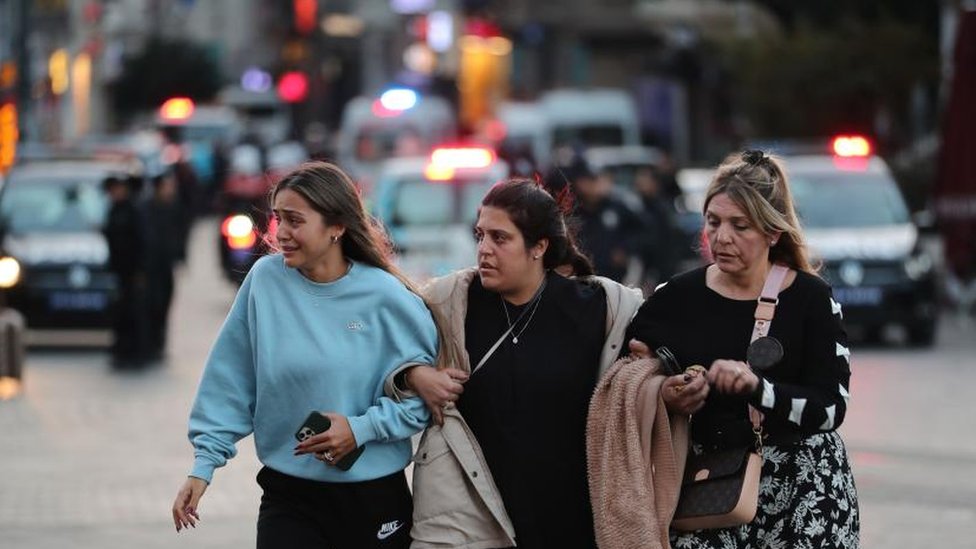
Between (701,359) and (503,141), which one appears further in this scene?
(503,141)

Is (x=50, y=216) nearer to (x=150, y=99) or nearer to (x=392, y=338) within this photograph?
(x=392, y=338)

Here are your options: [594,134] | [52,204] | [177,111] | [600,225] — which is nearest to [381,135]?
[594,134]

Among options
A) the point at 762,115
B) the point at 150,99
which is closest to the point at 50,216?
the point at 762,115

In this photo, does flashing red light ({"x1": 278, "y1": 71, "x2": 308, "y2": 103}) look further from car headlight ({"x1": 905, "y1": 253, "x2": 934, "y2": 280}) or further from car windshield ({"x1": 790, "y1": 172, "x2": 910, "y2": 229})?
car headlight ({"x1": 905, "y1": 253, "x2": 934, "y2": 280})

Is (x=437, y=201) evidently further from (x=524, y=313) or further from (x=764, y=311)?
(x=764, y=311)

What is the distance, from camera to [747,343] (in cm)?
553

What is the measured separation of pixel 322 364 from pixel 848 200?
53.2ft

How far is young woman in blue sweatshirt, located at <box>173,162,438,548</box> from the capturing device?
559 centimetres

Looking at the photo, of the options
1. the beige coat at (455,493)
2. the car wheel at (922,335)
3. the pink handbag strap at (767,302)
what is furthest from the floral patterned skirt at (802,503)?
the car wheel at (922,335)

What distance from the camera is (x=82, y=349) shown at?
2161 cm

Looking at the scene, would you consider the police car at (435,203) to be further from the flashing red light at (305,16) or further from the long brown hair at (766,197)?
the flashing red light at (305,16)

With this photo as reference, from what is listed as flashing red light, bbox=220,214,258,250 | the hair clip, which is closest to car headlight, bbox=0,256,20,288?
flashing red light, bbox=220,214,258,250

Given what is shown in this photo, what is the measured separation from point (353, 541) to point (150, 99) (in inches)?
3082

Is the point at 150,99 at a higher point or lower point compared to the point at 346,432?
lower
